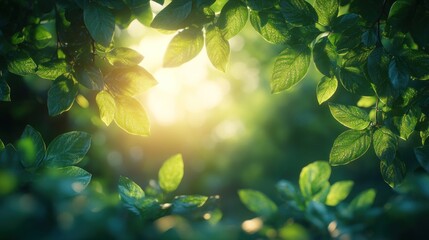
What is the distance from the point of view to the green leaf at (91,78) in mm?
1240

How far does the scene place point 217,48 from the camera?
1.26 meters

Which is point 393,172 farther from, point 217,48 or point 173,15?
point 173,15

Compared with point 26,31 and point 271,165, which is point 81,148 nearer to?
point 26,31

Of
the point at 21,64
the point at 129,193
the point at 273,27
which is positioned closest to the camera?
the point at 129,193

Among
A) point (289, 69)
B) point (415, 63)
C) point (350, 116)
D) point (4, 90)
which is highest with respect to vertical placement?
point (4, 90)

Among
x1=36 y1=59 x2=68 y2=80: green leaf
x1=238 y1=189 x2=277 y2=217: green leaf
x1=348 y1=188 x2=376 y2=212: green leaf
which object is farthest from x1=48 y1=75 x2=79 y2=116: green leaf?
x1=348 y1=188 x2=376 y2=212: green leaf

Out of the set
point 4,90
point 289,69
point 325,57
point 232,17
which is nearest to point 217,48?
point 232,17

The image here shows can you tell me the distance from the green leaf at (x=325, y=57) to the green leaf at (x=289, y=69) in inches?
1.5

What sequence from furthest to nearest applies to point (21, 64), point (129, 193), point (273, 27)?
point (21, 64) < point (273, 27) < point (129, 193)

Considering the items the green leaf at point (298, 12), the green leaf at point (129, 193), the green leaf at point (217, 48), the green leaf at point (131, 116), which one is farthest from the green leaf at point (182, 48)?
the green leaf at point (129, 193)

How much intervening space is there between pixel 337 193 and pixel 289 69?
1.69 ft

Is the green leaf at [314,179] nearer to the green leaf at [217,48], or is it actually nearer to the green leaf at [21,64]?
the green leaf at [217,48]

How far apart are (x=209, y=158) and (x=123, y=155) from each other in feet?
15.1

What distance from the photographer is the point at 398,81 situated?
1124 mm
